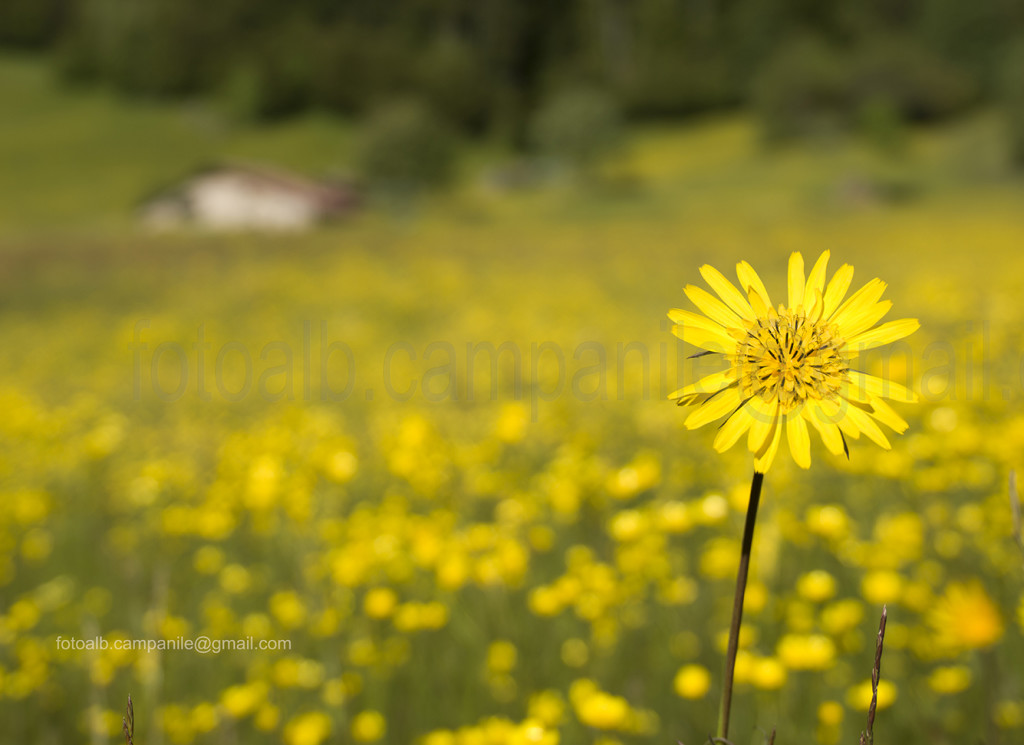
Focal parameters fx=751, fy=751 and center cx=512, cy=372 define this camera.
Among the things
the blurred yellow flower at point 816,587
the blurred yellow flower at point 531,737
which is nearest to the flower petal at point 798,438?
the blurred yellow flower at point 531,737

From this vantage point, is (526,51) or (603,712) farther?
(526,51)

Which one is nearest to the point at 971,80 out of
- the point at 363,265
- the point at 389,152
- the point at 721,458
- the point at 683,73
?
the point at 683,73

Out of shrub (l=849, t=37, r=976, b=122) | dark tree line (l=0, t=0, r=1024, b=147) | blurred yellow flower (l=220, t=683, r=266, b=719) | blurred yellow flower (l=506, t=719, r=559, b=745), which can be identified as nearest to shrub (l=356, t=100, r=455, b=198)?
dark tree line (l=0, t=0, r=1024, b=147)

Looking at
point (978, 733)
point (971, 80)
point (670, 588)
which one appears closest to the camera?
point (978, 733)

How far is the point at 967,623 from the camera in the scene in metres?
1.50

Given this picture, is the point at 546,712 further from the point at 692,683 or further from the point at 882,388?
the point at 882,388

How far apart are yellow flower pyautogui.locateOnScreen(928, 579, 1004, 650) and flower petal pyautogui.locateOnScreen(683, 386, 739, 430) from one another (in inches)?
39.9

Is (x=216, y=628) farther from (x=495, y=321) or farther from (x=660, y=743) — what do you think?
(x=495, y=321)

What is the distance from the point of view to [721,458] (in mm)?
3246

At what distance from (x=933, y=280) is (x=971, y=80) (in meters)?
43.1

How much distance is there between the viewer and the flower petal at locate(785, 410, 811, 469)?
2.58ft

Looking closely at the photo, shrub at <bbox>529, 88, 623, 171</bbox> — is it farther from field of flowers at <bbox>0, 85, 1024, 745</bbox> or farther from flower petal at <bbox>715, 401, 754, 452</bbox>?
flower petal at <bbox>715, 401, 754, 452</bbox>

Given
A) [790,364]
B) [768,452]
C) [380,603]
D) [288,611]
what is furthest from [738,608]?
[288,611]

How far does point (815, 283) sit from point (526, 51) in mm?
66121
